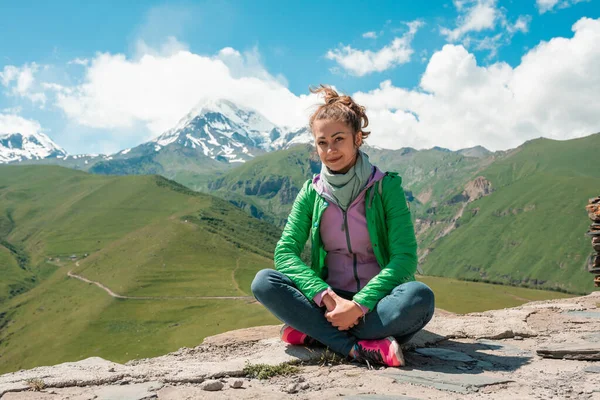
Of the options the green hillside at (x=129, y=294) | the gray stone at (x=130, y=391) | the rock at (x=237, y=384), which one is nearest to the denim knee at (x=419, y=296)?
the rock at (x=237, y=384)

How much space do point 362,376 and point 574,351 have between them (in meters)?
3.27

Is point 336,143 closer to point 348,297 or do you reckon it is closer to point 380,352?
point 348,297

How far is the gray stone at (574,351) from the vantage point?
6656 millimetres

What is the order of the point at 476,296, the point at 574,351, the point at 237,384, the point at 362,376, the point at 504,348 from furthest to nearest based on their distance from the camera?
1. the point at 476,296
2. the point at 504,348
3. the point at 574,351
4. the point at 362,376
5. the point at 237,384

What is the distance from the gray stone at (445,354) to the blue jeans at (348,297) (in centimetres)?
72

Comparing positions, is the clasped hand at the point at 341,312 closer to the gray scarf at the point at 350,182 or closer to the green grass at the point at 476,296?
the gray scarf at the point at 350,182

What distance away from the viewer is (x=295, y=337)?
7305 mm

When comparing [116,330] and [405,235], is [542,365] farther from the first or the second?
[116,330]

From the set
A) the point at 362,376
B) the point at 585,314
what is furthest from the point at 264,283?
the point at 585,314

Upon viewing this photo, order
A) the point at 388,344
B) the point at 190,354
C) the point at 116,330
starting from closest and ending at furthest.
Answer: the point at 388,344 → the point at 190,354 → the point at 116,330

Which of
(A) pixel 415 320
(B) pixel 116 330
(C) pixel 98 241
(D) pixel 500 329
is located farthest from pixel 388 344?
(C) pixel 98 241

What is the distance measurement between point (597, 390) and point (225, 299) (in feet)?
410

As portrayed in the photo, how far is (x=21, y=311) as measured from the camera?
137875 millimetres

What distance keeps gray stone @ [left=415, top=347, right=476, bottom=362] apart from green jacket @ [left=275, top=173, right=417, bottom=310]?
1250 millimetres
